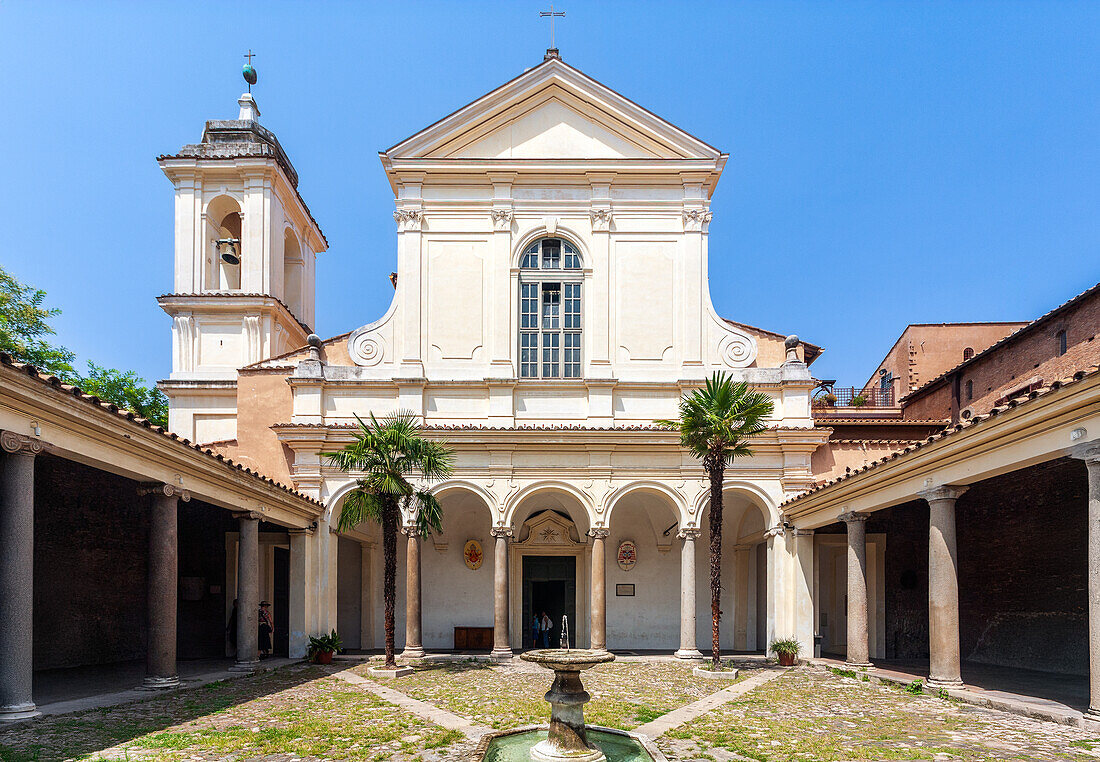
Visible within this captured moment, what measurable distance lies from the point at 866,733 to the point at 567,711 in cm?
435

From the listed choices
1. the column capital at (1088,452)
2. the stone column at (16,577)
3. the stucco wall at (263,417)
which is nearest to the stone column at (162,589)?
the stone column at (16,577)

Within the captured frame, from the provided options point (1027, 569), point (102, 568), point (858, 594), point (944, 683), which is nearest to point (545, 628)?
point (858, 594)

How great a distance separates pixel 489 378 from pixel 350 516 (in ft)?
18.6

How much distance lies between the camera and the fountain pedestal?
28.6 ft

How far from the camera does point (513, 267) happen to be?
22.4 m

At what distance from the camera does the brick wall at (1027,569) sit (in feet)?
53.7

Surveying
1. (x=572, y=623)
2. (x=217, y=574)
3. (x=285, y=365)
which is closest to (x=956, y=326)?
(x=572, y=623)

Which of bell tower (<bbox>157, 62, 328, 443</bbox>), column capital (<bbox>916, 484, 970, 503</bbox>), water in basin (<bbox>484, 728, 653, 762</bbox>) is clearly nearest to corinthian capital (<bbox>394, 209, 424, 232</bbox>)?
bell tower (<bbox>157, 62, 328, 443</bbox>)

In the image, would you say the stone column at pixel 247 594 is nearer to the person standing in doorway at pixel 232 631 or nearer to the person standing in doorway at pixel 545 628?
the person standing in doorway at pixel 232 631

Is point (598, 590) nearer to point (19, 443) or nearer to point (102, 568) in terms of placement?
point (102, 568)

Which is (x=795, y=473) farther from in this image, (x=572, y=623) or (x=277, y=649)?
(x=277, y=649)

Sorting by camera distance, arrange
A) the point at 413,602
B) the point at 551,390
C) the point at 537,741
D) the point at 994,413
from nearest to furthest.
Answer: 1. the point at 537,741
2. the point at 994,413
3. the point at 413,602
4. the point at 551,390

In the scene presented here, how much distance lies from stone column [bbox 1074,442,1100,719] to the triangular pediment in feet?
46.4

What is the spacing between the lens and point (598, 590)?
20.6 metres
